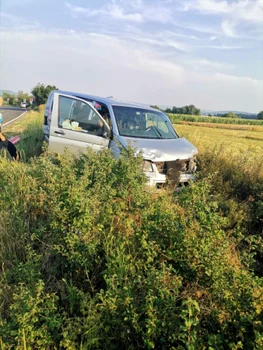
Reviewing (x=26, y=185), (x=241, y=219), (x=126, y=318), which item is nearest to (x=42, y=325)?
(x=126, y=318)

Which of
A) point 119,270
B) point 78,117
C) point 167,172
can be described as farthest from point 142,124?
point 119,270

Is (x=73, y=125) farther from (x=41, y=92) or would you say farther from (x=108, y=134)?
(x=41, y=92)

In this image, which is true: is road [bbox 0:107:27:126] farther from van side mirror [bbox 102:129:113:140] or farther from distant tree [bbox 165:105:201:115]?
distant tree [bbox 165:105:201:115]

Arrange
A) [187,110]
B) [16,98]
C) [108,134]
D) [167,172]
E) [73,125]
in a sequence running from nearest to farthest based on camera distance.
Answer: [167,172] < [108,134] < [73,125] < [187,110] < [16,98]

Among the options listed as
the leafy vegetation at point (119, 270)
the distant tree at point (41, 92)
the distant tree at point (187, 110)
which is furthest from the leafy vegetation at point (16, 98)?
the leafy vegetation at point (119, 270)

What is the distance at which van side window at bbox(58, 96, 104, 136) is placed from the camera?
6.46 metres

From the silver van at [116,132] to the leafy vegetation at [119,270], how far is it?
1.40 m

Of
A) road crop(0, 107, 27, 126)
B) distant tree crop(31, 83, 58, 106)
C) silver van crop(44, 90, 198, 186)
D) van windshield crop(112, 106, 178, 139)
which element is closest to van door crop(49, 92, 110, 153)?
silver van crop(44, 90, 198, 186)

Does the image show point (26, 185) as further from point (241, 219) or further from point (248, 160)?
point (248, 160)

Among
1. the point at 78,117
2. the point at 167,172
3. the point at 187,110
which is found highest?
the point at 187,110

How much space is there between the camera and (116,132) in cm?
624

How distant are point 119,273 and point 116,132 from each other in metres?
4.02

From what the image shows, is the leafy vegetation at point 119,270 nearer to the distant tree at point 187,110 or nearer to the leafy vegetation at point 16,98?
the distant tree at point 187,110

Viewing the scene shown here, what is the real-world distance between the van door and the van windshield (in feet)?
1.60
